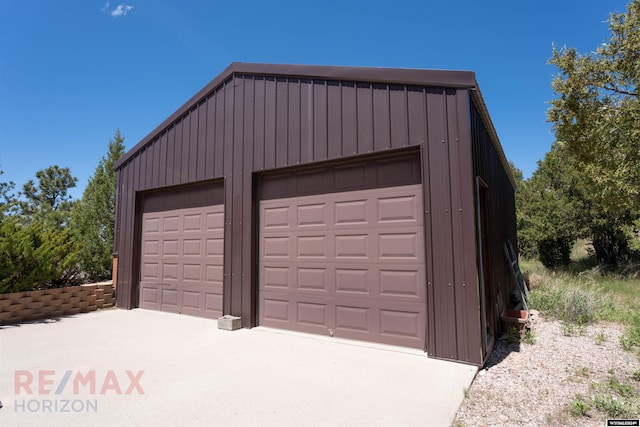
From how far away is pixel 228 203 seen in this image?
20.2 ft

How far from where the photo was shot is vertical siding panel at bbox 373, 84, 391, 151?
464 centimetres

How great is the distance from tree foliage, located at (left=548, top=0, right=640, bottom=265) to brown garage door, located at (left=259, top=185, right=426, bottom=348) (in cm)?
961

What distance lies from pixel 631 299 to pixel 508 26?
274 inches

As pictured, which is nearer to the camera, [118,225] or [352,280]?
[352,280]

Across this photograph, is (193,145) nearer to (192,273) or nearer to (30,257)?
(192,273)

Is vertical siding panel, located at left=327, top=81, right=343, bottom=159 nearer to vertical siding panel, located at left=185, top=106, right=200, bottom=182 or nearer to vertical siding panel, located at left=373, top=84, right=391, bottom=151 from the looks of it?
vertical siding panel, located at left=373, top=84, right=391, bottom=151

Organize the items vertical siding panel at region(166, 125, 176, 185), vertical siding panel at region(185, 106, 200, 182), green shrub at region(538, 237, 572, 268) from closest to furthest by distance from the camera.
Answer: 1. vertical siding panel at region(185, 106, 200, 182)
2. vertical siding panel at region(166, 125, 176, 185)
3. green shrub at region(538, 237, 572, 268)

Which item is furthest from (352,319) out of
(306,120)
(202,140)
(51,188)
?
(51,188)

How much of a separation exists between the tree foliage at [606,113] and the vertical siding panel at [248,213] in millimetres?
10784

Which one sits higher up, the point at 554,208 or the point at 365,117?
the point at 365,117

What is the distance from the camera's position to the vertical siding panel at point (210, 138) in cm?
653

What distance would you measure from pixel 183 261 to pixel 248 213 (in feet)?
7.13

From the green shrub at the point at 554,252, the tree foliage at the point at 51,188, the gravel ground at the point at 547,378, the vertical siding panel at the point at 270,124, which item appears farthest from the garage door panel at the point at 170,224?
the tree foliage at the point at 51,188

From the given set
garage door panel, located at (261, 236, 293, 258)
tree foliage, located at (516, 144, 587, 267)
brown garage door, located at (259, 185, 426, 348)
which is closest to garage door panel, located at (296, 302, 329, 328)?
brown garage door, located at (259, 185, 426, 348)
